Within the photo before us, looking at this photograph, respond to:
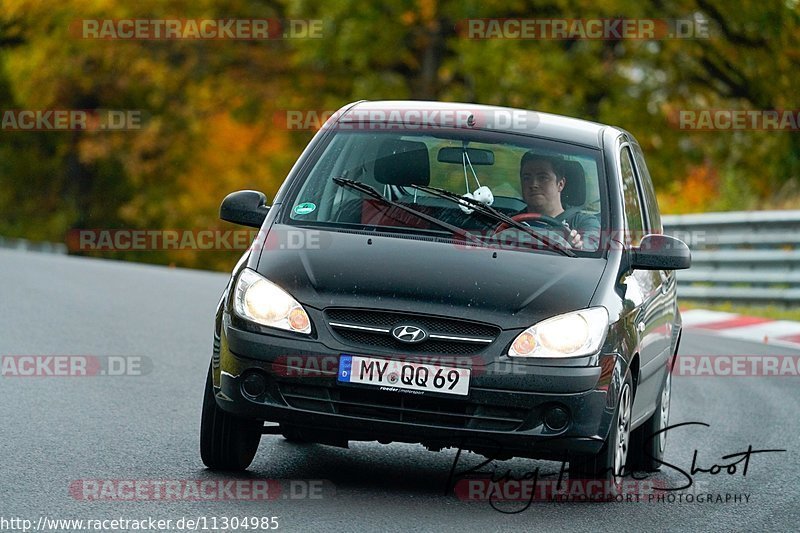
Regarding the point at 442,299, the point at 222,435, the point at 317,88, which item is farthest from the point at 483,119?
the point at 317,88

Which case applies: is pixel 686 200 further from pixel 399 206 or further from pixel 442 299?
pixel 442 299

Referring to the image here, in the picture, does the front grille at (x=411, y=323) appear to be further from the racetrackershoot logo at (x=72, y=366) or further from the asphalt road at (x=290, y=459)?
the racetrackershoot logo at (x=72, y=366)

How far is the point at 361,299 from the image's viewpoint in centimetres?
702

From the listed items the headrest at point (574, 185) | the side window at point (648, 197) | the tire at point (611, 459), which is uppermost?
the headrest at point (574, 185)

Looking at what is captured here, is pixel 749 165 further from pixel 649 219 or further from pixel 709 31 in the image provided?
pixel 649 219

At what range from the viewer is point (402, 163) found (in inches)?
322

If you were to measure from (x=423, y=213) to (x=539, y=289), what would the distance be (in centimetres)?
88

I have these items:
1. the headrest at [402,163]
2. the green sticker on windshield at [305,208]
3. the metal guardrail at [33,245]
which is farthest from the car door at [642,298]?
the metal guardrail at [33,245]

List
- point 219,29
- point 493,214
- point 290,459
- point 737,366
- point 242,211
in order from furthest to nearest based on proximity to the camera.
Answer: point 219,29 → point 737,366 → point 290,459 → point 242,211 → point 493,214

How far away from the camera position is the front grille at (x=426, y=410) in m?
6.95

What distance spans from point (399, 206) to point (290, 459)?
1.42 meters

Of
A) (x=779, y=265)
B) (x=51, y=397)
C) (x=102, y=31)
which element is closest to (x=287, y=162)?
(x=102, y=31)

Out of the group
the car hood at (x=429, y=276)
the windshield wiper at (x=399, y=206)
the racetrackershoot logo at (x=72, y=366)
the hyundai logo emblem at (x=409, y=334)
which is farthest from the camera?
the racetrackershoot logo at (x=72, y=366)

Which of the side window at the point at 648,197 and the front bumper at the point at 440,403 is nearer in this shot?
the front bumper at the point at 440,403
